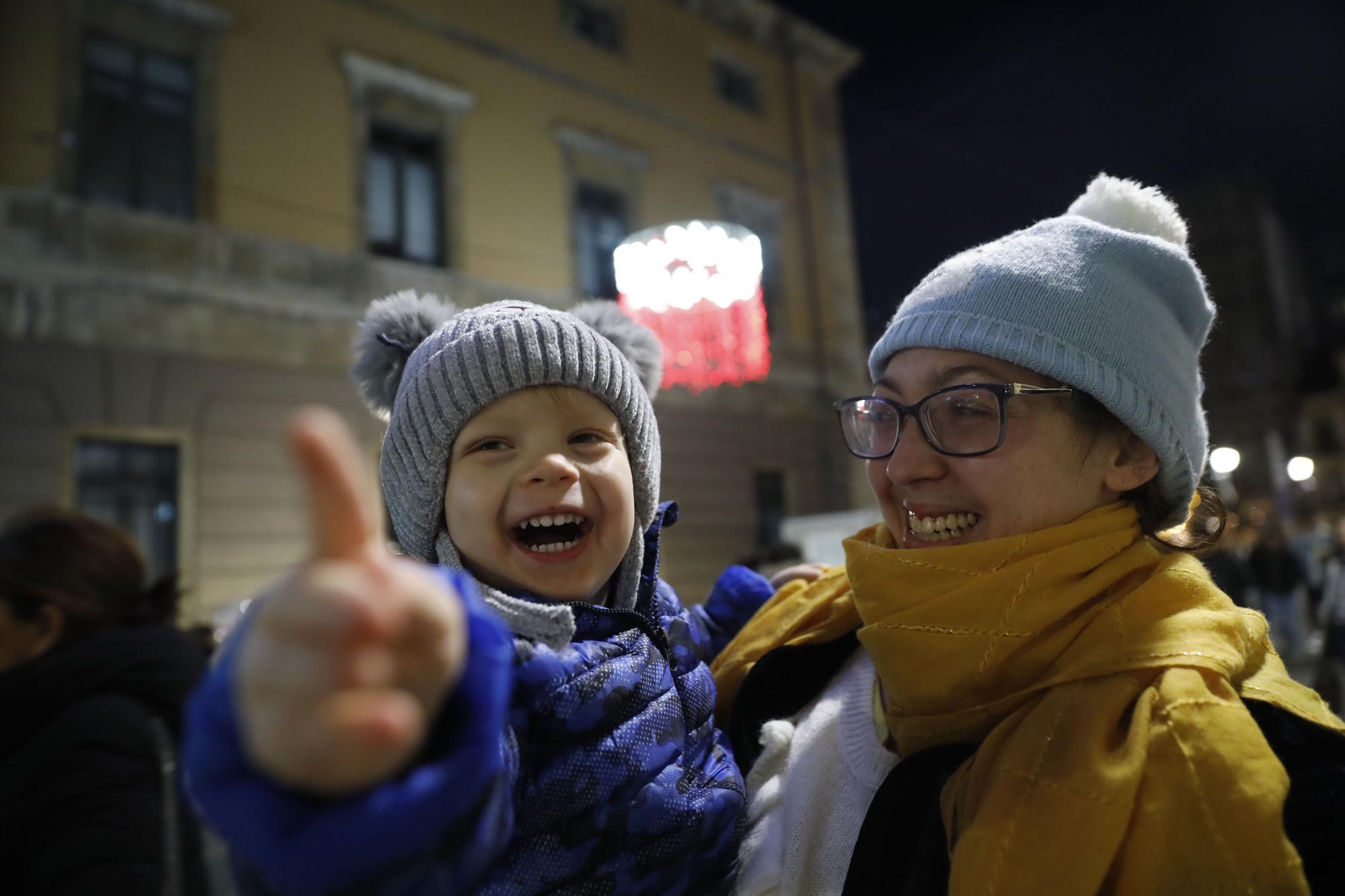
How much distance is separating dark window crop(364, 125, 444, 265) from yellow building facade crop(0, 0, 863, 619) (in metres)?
0.03

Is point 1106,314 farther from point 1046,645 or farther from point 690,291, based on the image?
point 690,291

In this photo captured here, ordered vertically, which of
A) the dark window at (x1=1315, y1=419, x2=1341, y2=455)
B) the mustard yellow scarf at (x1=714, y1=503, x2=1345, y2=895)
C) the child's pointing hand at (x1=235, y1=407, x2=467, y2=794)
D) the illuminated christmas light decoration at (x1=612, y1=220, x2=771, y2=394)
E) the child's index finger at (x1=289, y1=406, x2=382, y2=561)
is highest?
the illuminated christmas light decoration at (x1=612, y1=220, x2=771, y2=394)

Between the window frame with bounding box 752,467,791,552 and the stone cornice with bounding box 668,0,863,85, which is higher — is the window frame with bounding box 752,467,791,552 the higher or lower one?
the lower one

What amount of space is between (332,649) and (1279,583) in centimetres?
1175

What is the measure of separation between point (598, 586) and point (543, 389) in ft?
1.19

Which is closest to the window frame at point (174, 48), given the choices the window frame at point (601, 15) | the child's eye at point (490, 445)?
the window frame at point (601, 15)

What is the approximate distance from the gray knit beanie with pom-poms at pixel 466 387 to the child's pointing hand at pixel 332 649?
665 millimetres

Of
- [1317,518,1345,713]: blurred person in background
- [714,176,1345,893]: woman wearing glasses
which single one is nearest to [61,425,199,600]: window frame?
[714,176,1345,893]: woman wearing glasses

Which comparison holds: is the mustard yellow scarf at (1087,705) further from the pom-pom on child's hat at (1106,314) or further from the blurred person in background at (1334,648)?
the blurred person in background at (1334,648)

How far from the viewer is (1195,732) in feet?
3.43

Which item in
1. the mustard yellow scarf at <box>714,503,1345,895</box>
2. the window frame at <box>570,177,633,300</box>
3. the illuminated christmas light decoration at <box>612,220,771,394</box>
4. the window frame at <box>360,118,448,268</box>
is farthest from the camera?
the window frame at <box>570,177,633,300</box>

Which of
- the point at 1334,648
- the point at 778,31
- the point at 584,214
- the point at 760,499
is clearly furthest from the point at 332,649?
the point at 778,31

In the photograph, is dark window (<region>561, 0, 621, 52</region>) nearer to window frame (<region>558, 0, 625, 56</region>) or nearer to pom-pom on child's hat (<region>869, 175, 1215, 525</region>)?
window frame (<region>558, 0, 625, 56</region>)

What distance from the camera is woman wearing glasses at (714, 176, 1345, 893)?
103 centimetres
